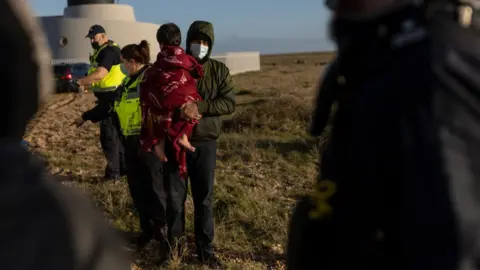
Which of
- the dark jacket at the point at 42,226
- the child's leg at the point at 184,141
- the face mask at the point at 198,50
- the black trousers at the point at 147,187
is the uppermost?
the dark jacket at the point at 42,226

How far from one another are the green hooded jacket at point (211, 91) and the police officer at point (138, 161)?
503 millimetres

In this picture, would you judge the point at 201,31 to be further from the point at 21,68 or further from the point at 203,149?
the point at 21,68

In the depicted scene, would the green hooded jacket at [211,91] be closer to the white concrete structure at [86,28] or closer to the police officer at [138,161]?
the police officer at [138,161]

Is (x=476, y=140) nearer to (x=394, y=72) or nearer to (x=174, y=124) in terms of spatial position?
(x=394, y=72)

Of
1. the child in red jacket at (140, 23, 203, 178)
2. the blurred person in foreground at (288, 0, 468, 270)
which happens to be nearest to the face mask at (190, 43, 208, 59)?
the child in red jacket at (140, 23, 203, 178)

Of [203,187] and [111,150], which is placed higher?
[203,187]

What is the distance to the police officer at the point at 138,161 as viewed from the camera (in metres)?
5.08

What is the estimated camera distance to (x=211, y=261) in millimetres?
4969

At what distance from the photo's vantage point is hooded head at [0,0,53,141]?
942mm

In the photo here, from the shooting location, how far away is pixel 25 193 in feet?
3.02

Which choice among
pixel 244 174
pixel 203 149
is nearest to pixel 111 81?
pixel 244 174

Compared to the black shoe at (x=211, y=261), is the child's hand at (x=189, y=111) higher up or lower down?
higher up

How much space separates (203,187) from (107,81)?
9.27 feet

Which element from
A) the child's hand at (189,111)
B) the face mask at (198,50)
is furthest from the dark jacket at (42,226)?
the face mask at (198,50)
